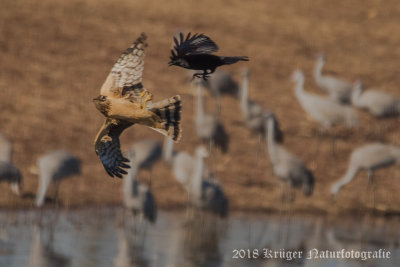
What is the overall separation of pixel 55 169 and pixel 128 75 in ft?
24.0

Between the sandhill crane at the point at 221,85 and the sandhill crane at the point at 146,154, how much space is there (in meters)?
3.42

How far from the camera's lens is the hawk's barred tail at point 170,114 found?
6.27 meters

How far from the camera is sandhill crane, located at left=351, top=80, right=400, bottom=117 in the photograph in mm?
19000

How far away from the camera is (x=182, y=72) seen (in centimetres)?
2295

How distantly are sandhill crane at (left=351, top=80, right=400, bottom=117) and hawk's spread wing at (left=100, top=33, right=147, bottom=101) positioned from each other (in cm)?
1306

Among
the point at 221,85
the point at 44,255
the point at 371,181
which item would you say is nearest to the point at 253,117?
the point at 221,85

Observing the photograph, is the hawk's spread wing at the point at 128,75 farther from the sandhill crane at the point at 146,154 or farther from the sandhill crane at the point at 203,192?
the sandhill crane at the point at 146,154

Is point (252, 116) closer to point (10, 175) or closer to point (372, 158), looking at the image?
point (372, 158)

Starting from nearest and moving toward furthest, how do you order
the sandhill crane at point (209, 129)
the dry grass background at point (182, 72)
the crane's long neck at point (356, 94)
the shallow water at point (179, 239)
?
1. the shallow water at point (179, 239)
2. the dry grass background at point (182, 72)
3. the sandhill crane at point (209, 129)
4. the crane's long neck at point (356, 94)

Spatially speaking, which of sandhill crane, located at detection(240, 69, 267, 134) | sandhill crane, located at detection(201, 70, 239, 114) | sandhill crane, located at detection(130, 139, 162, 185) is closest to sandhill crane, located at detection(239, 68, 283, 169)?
sandhill crane, located at detection(240, 69, 267, 134)

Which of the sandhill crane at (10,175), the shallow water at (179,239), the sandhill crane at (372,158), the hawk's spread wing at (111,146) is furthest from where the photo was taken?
the sandhill crane at (372,158)

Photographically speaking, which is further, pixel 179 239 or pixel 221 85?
pixel 221 85

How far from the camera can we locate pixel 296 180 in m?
14.5

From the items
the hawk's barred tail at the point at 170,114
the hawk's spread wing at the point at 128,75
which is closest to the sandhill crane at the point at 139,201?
the hawk's spread wing at the point at 128,75
